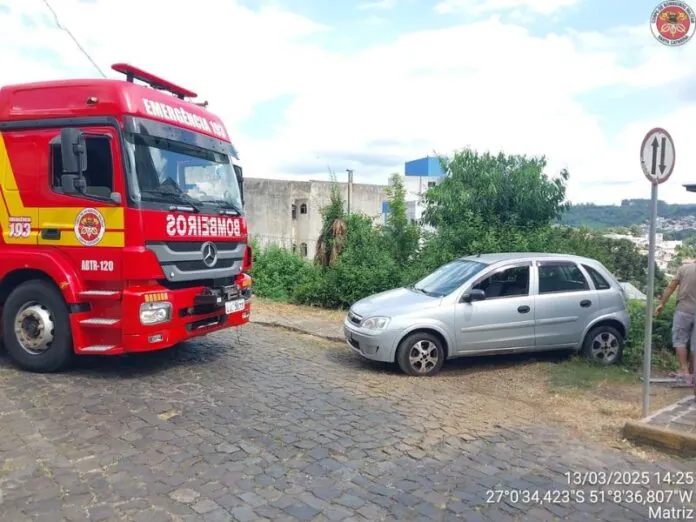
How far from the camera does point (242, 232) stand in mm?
7883

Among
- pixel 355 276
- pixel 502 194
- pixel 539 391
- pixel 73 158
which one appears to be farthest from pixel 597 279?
pixel 73 158

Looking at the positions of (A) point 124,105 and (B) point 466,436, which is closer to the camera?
(B) point 466,436

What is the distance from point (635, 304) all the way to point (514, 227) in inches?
131

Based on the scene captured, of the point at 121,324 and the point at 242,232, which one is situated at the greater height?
the point at 242,232

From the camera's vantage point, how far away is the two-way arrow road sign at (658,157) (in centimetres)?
561

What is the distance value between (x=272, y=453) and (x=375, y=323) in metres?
3.03

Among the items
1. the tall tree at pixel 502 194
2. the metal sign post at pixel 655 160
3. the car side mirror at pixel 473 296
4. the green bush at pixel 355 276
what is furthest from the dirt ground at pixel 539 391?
the tall tree at pixel 502 194

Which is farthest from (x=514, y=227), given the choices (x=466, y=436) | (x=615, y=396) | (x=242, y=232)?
(x=466, y=436)

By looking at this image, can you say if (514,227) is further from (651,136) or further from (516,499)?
(516,499)

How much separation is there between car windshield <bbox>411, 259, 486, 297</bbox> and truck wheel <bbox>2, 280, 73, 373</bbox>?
4662 millimetres

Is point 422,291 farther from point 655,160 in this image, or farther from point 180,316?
point 655,160

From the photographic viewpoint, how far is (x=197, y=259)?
6.98 meters

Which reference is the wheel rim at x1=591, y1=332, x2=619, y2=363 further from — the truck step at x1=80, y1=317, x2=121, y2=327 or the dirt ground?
the truck step at x1=80, y1=317, x2=121, y2=327

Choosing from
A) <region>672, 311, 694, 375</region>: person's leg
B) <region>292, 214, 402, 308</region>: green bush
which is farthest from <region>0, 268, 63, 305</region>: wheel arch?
<region>672, 311, 694, 375</region>: person's leg
